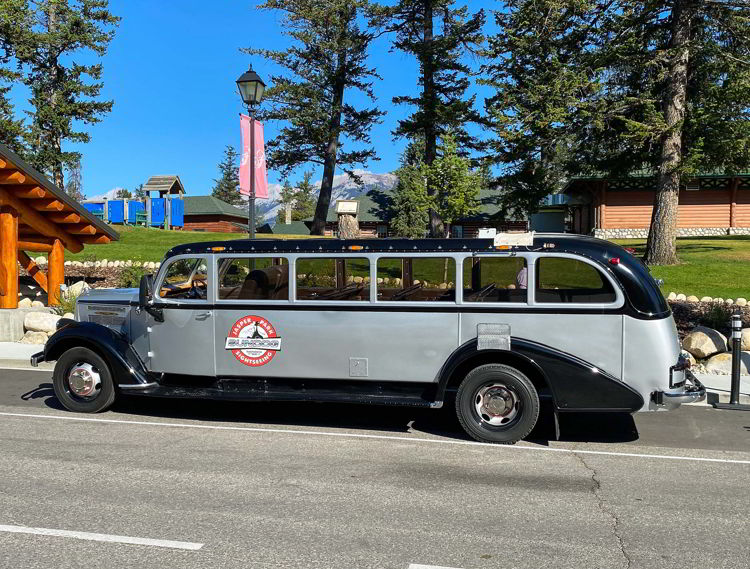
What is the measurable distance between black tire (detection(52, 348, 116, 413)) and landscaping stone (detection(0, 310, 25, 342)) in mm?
7280

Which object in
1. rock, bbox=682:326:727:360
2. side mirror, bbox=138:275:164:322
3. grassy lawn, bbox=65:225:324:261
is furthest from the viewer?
grassy lawn, bbox=65:225:324:261

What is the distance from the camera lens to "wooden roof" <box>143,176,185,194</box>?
55.7 meters

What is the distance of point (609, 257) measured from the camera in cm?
709

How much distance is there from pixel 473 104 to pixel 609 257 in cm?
2940

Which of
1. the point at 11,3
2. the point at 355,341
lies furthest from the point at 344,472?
the point at 11,3

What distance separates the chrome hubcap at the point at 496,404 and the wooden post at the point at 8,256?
490 inches

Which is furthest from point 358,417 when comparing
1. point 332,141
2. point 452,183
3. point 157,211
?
point 157,211

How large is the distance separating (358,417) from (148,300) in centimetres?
320

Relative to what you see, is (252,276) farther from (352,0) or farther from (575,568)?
(352,0)

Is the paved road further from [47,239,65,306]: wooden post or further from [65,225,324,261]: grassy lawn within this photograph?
[65,225,324,261]: grassy lawn

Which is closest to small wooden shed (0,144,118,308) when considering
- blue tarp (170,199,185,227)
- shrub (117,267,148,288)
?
shrub (117,267,148,288)

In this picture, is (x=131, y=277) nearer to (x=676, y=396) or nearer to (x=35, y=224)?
(x=35, y=224)

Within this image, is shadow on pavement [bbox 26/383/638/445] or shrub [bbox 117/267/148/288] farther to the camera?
shrub [bbox 117/267/148/288]

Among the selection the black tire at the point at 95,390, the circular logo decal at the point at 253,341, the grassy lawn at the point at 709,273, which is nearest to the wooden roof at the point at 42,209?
the black tire at the point at 95,390
